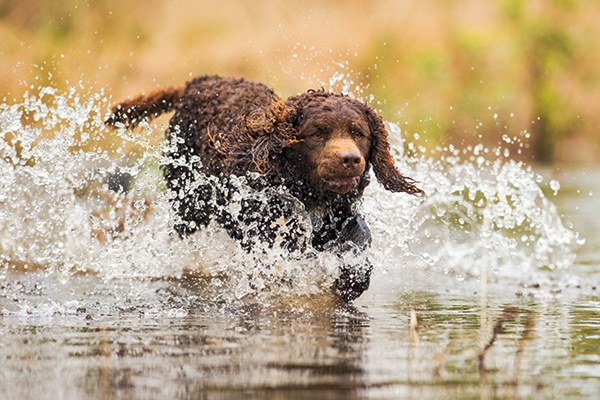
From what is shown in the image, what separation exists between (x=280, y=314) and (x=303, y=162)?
962 millimetres

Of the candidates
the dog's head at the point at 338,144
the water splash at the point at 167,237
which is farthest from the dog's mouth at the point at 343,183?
the water splash at the point at 167,237

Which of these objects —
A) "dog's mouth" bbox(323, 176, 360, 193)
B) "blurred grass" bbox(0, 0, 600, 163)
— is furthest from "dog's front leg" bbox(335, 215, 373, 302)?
"blurred grass" bbox(0, 0, 600, 163)

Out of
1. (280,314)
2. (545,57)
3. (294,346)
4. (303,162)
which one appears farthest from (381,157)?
(545,57)

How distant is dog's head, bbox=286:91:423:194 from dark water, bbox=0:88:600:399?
659 mm

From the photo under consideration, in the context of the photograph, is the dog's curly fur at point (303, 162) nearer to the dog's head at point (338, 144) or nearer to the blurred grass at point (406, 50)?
the dog's head at point (338, 144)

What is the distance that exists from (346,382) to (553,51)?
21.5m

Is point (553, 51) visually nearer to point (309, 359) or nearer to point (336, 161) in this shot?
point (336, 161)

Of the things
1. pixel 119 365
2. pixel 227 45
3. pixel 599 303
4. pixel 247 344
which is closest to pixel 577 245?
pixel 599 303

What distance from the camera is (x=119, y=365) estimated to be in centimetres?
420

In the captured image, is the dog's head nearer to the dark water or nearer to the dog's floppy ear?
the dog's floppy ear

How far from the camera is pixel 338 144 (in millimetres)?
5945

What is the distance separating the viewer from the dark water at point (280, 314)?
13.0 ft

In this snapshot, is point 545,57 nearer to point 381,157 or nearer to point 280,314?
point 381,157

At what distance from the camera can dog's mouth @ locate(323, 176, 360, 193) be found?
588cm
